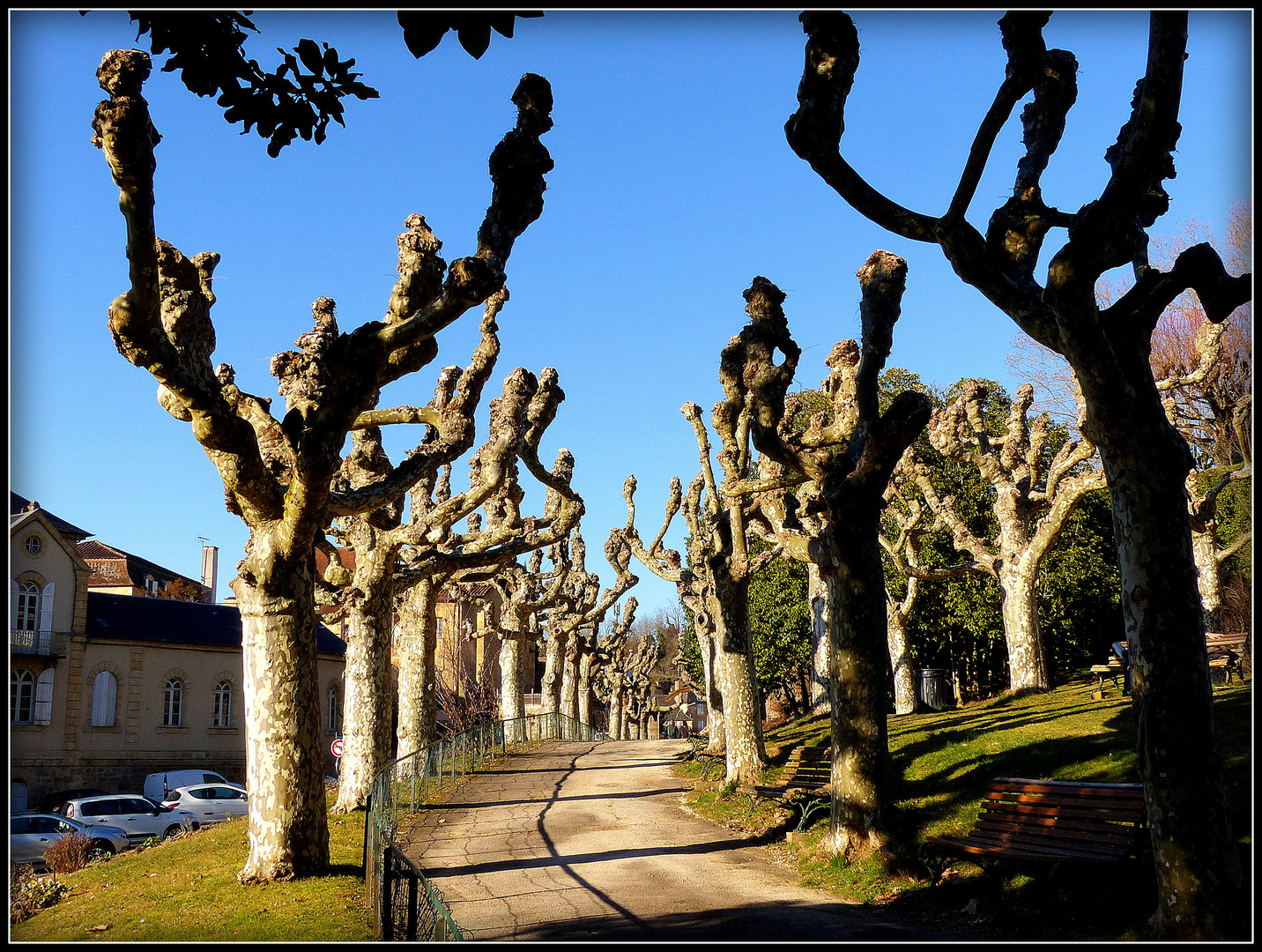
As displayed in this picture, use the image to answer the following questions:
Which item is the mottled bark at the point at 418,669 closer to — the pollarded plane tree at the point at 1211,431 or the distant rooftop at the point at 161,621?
the pollarded plane tree at the point at 1211,431

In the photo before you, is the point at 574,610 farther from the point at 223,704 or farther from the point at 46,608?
the point at 46,608

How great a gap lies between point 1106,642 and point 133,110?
31.4 metres

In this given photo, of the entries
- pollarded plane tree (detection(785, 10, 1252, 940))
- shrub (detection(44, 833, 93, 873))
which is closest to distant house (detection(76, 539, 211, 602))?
shrub (detection(44, 833, 93, 873))

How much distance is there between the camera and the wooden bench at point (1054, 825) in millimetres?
7871

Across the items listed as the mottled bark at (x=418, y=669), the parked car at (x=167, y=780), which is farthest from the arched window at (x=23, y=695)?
the mottled bark at (x=418, y=669)

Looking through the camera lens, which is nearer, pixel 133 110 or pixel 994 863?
pixel 133 110

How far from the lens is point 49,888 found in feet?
37.7

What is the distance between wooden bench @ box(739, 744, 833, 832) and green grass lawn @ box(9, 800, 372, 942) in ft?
19.2

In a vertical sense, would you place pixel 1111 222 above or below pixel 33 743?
above

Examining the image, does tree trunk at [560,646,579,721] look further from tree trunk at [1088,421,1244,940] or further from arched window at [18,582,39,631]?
tree trunk at [1088,421,1244,940]

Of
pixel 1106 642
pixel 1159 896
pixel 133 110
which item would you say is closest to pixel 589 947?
pixel 1159 896

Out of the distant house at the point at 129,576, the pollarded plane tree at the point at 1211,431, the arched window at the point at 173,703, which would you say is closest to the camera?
the pollarded plane tree at the point at 1211,431

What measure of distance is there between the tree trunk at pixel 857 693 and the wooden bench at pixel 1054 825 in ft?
2.63

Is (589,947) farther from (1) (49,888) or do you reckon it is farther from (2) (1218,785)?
(1) (49,888)
